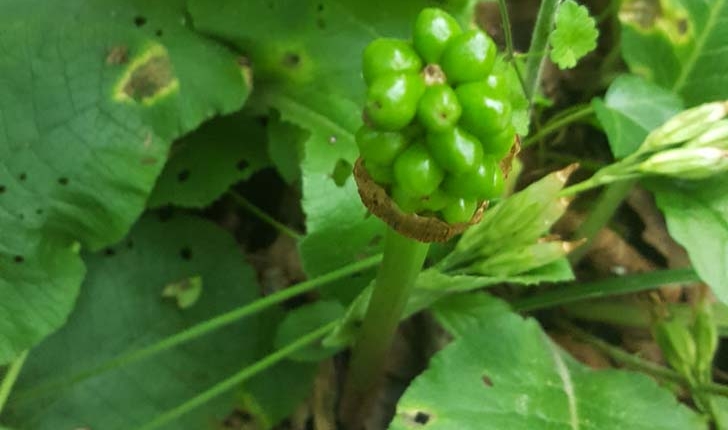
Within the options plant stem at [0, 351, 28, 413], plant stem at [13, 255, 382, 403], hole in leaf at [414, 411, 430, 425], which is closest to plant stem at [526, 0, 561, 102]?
plant stem at [13, 255, 382, 403]

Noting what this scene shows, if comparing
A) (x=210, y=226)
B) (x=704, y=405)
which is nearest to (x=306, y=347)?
(x=210, y=226)

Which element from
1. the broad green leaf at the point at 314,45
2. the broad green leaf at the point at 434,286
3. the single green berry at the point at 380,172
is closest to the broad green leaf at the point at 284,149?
the broad green leaf at the point at 314,45

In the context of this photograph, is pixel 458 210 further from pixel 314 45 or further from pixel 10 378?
pixel 10 378

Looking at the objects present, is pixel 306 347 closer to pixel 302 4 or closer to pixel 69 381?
pixel 69 381

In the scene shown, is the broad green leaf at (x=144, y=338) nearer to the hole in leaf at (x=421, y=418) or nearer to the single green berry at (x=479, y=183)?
the hole in leaf at (x=421, y=418)

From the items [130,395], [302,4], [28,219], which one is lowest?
[130,395]

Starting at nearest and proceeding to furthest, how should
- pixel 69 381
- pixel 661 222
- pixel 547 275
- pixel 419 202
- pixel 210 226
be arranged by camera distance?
1. pixel 419 202
2. pixel 547 275
3. pixel 69 381
4. pixel 210 226
5. pixel 661 222

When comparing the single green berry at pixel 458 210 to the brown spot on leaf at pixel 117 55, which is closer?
the single green berry at pixel 458 210
